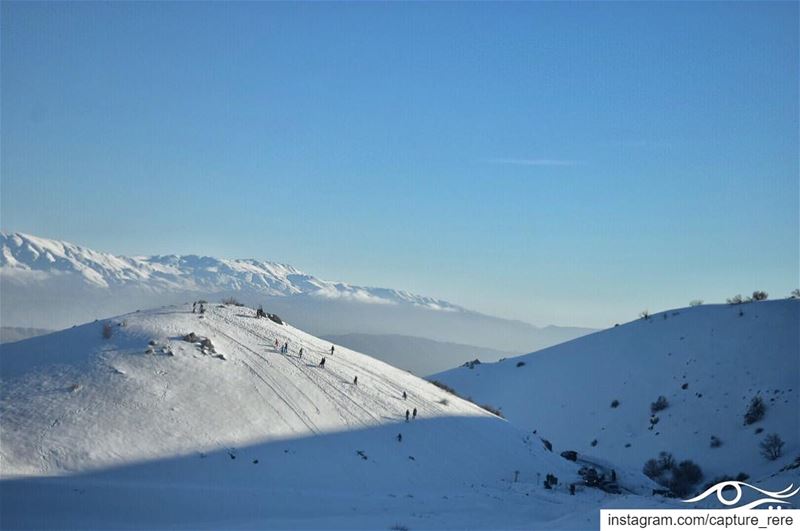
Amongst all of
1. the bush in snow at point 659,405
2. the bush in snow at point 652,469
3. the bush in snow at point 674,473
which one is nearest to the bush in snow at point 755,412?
the bush in snow at point 674,473

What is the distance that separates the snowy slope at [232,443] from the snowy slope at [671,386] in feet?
56.8

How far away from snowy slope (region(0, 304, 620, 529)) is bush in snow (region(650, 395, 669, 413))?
21375 mm

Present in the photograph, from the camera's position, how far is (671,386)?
183 ft

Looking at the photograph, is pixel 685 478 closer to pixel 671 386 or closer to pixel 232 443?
pixel 671 386

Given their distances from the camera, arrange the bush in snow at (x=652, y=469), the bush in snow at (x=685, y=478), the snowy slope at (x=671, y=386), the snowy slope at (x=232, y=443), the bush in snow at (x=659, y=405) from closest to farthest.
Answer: the snowy slope at (x=232, y=443) < the bush in snow at (x=685, y=478) < the bush in snow at (x=652, y=469) < the snowy slope at (x=671, y=386) < the bush in snow at (x=659, y=405)

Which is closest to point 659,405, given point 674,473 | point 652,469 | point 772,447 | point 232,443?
point 652,469

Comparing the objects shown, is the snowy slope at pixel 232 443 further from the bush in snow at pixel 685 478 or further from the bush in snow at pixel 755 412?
the bush in snow at pixel 755 412

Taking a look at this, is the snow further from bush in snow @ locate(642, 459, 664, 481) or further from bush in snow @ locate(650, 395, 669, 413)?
bush in snow @ locate(650, 395, 669, 413)

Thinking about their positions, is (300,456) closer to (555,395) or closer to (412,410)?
(412,410)

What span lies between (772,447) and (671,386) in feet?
44.8

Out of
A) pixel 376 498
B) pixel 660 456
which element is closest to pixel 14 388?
pixel 376 498

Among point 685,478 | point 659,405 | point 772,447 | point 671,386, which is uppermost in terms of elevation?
point 671,386

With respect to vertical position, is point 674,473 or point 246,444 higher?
point 246,444

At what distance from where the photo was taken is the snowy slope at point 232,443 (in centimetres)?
2080
